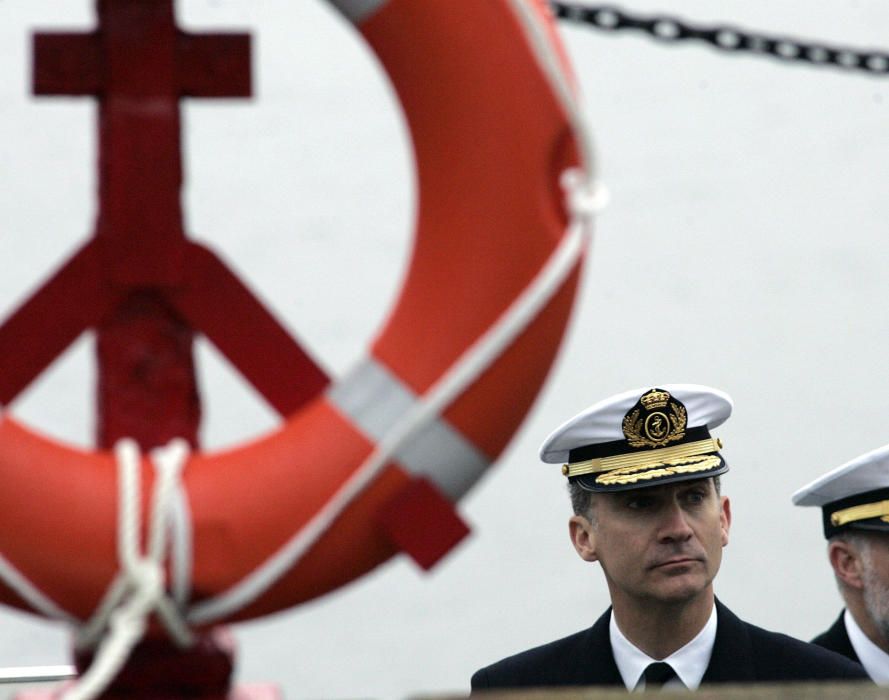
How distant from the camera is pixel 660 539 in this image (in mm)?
1738

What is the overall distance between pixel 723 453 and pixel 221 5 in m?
0.98

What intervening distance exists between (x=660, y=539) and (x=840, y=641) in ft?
1.24

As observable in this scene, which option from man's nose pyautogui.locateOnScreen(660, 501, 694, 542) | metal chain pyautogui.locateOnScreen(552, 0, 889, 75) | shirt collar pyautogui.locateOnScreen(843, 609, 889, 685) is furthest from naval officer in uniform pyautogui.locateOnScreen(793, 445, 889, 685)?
metal chain pyautogui.locateOnScreen(552, 0, 889, 75)

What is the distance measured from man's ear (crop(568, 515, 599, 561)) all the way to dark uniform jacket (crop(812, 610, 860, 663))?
31 centimetres

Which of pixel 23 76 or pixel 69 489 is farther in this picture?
pixel 23 76

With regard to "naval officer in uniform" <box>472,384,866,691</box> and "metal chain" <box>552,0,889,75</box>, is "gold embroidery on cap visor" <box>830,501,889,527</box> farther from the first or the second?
"metal chain" <box>552,0,889,75</box>

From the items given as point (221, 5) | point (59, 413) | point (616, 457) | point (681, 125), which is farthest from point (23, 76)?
point (616, 457)

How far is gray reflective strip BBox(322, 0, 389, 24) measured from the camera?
4.46 feet

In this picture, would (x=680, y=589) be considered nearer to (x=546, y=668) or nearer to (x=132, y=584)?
(x=546, y=668)

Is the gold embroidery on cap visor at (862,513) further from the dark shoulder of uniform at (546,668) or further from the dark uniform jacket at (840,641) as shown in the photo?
the dark shoulder of uniform at (546,668)

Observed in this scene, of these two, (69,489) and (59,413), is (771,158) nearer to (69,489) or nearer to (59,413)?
(59,413)

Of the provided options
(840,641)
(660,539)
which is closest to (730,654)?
(660,539)

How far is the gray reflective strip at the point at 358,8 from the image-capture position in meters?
1.36

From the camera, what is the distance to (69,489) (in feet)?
4.11
